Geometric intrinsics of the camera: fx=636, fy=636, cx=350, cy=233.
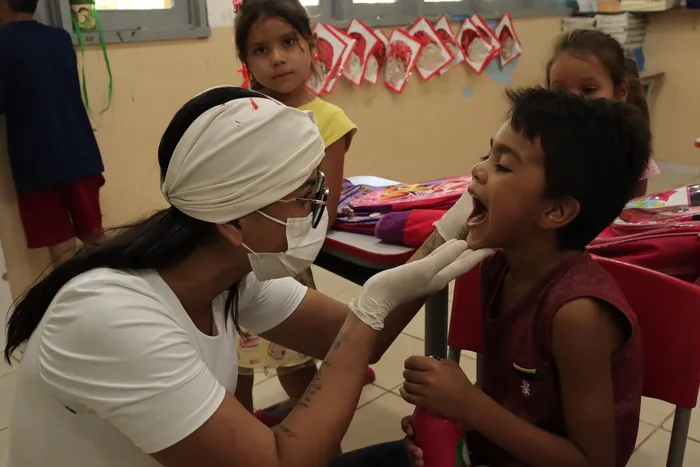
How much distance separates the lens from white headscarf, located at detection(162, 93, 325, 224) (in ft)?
2.79

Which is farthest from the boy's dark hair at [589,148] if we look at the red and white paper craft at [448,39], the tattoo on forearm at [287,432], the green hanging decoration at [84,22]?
the red and white paper craft at [448,39]

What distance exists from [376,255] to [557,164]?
49cm

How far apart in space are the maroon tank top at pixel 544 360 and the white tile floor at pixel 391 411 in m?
0.93

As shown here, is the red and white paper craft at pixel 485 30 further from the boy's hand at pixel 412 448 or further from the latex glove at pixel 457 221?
the boy's hand at pixel 412 448

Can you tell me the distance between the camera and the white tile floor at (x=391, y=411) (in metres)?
1.79

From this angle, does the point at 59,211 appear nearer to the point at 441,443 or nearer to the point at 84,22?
the point at 84,22

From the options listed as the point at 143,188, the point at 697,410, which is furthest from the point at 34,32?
the point at 697,410

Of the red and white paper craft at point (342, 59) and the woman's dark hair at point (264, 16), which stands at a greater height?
the woman's dark hair at point (264, 16)

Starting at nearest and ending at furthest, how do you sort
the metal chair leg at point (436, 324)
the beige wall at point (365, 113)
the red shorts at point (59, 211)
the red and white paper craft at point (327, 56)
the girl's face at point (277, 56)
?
1. the metal chair leg at point (436, 324)
2. the girl's face at point (277, 56)
3. the red shorts at point (59, 211)
4. the beige wall at point (365, 113)
5. the red and white paper craft at point (327, 56)

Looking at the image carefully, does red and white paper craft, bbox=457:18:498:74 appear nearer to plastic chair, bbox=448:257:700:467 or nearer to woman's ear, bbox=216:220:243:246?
plastic chair, bbox=448:257:700:467

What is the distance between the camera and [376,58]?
3.51 metres

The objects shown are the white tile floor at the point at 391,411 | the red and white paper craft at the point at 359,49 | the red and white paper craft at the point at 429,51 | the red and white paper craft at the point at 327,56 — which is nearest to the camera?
the white tile floor at the point at 391,411

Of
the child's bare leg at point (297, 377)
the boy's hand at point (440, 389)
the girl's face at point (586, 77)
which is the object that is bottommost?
the child's bare leg at point (297, 377)

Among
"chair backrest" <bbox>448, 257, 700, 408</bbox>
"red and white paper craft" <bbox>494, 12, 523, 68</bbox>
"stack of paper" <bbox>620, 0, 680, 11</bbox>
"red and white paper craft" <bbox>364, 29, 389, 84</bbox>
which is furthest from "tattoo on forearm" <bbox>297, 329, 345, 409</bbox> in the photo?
"stack of paper" <bbox>620, 0, 680, 11</bbox>
